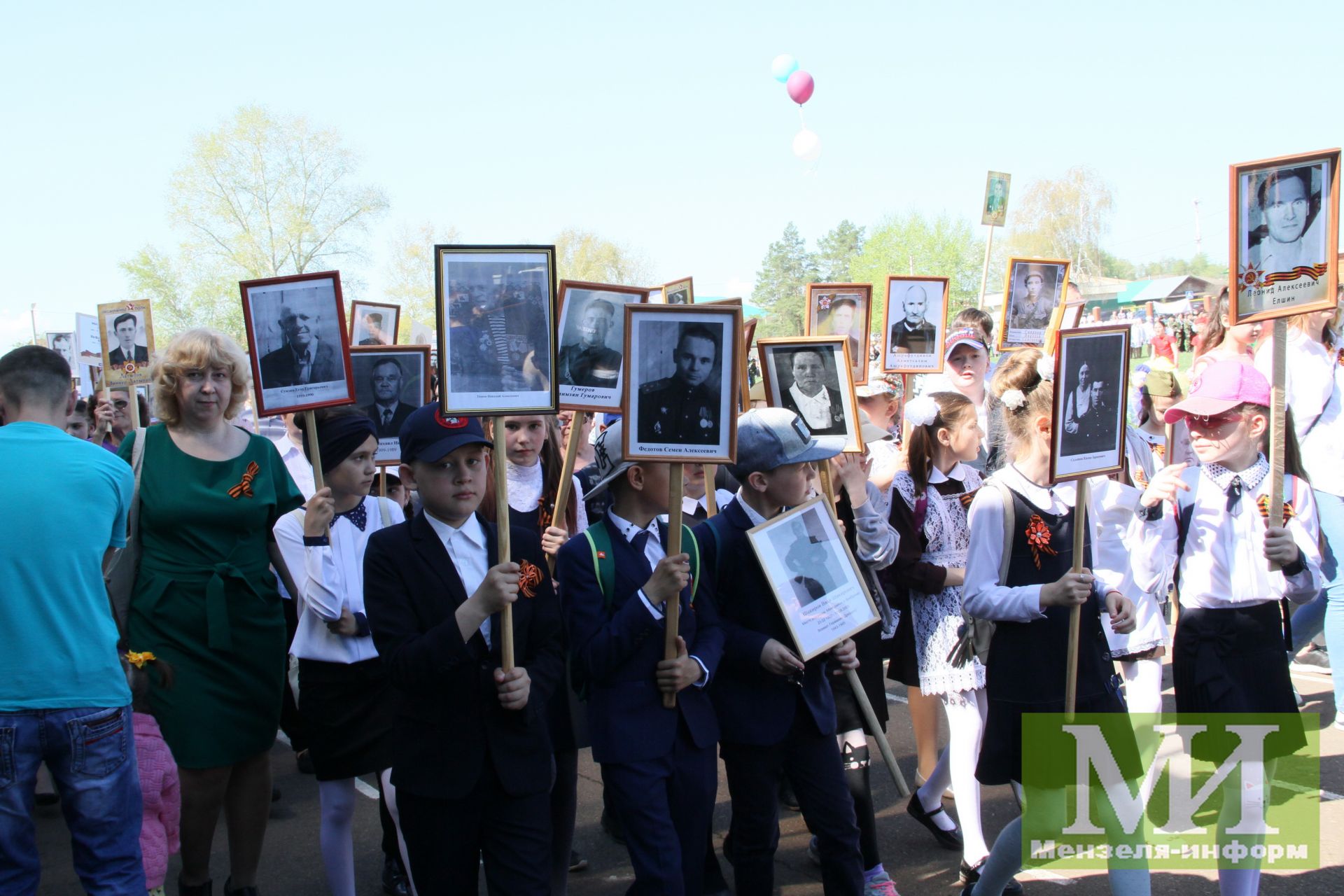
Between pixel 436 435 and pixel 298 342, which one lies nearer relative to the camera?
pixel 436 435

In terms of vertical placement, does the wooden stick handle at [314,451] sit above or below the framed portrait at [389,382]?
below

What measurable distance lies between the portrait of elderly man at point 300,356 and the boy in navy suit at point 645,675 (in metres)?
1.36

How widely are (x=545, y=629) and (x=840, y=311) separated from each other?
3614 mm

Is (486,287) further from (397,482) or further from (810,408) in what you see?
(397,482)

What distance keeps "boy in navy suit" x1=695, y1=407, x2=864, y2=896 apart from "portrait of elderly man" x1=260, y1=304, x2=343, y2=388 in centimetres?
165

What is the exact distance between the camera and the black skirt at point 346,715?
4.05 m

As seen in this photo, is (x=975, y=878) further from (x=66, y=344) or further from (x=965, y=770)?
(x=66, y=344)

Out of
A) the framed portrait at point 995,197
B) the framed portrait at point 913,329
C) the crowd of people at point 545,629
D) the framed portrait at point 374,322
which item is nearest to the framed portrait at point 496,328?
the crowd of people at point 545,629

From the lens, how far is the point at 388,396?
18.6 feet

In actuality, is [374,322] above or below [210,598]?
above

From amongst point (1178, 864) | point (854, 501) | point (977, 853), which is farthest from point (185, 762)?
point (1178, 864)

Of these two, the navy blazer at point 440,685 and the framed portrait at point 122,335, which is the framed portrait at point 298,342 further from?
the framed portrait at point 122,335

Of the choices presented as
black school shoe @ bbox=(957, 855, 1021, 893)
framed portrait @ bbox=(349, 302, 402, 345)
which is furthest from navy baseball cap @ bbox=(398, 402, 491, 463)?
framed portrait @ bbox=(349, 302, 402, 345)

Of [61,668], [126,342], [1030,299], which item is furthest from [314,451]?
[1030,299]
